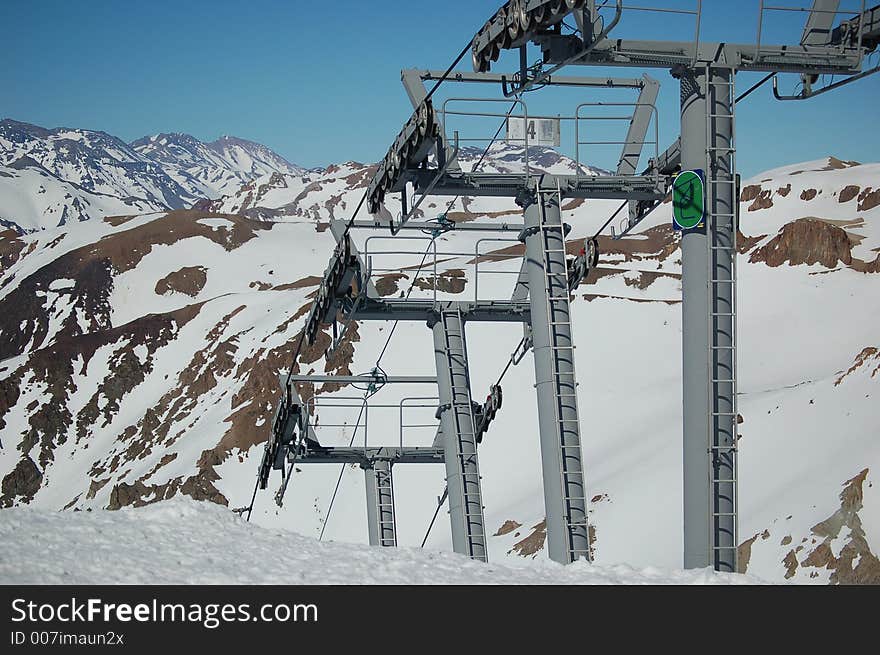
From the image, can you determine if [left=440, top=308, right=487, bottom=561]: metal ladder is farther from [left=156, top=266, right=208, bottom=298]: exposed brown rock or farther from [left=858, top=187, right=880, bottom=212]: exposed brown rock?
[left=156, top=266, right=208, bottom=298]: exposed brown rock

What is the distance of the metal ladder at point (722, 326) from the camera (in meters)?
15.5

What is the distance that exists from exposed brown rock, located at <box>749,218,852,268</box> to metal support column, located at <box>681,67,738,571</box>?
181 feet

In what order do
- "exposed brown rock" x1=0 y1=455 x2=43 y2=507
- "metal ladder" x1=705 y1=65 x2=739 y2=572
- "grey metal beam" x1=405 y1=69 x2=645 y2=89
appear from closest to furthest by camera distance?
1. "metal ladder" x1=705 y1=65 x2=739 y2=572
2. "grey metal beam" x1=405 y1=69 x2=645 y2=89
3. "exposed brown rock" x1=0 y1=455 x2=43 y2=507

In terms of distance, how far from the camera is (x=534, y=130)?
68.4 ft

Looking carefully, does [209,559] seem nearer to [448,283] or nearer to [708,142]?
[708,142]

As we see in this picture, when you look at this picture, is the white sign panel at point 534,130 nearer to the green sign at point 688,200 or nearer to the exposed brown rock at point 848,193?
the green sign at point 688,200

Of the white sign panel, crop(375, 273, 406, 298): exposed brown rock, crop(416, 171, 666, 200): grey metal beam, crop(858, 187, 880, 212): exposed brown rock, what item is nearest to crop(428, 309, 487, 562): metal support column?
crop(416, 171, 666, 200): grey metal beam

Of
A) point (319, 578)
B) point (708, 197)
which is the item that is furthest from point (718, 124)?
point (319, 578)

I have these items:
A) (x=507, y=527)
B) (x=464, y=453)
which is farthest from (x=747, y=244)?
(x=464, y=453)

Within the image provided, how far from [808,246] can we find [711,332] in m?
57.3

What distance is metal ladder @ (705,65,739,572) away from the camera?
1546 centimetres

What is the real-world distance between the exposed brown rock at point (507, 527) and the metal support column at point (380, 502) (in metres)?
10.5

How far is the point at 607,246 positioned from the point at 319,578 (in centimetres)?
8462

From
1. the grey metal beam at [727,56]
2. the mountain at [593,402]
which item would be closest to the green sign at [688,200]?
the grey metal beam at [727,56]
